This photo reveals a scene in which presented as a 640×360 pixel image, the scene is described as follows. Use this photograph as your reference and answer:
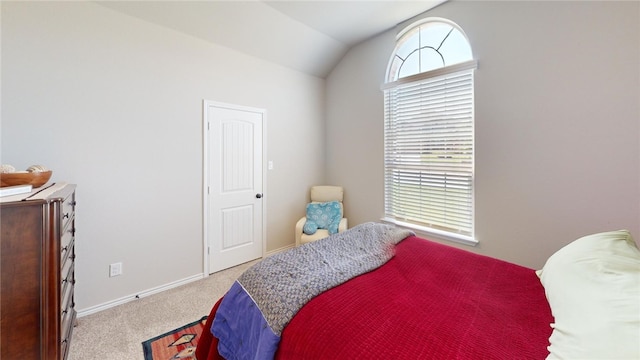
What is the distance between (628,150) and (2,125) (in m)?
4.43

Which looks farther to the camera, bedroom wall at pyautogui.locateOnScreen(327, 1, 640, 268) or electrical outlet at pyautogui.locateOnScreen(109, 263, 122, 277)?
electrical outlet at pyautogui.locateOnScreen(109, 263, 122, 277)

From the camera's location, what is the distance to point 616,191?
178 centimetres

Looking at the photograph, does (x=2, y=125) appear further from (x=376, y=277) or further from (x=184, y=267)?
(x=376, y=277)

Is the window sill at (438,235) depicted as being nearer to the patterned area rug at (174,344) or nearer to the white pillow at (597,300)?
the white pillow at (597,300)

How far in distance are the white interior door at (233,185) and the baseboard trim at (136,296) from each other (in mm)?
227

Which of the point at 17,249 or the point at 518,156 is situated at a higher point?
the point at 518,156

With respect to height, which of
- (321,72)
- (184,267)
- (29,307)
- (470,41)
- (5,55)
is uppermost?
(321,72)

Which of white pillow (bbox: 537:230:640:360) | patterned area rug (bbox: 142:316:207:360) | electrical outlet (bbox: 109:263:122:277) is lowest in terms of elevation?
patterned area rug (bbox: 142:316:207:360)

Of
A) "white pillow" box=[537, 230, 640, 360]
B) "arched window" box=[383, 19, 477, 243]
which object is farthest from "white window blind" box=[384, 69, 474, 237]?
"white pillow" box=[537, 230, 640, 360]

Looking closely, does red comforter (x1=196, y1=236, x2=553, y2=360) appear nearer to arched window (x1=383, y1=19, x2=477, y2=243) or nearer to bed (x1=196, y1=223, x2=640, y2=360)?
bed (x1=196, y1=223, x2=640, y2=360)

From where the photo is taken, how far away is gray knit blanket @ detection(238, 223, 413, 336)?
3.64 feet

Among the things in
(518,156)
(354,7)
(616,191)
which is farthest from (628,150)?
(354,7)

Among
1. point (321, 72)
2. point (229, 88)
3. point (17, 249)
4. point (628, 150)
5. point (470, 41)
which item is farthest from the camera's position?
point (321, 72)

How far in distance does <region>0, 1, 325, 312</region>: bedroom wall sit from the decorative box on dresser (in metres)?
1.10
